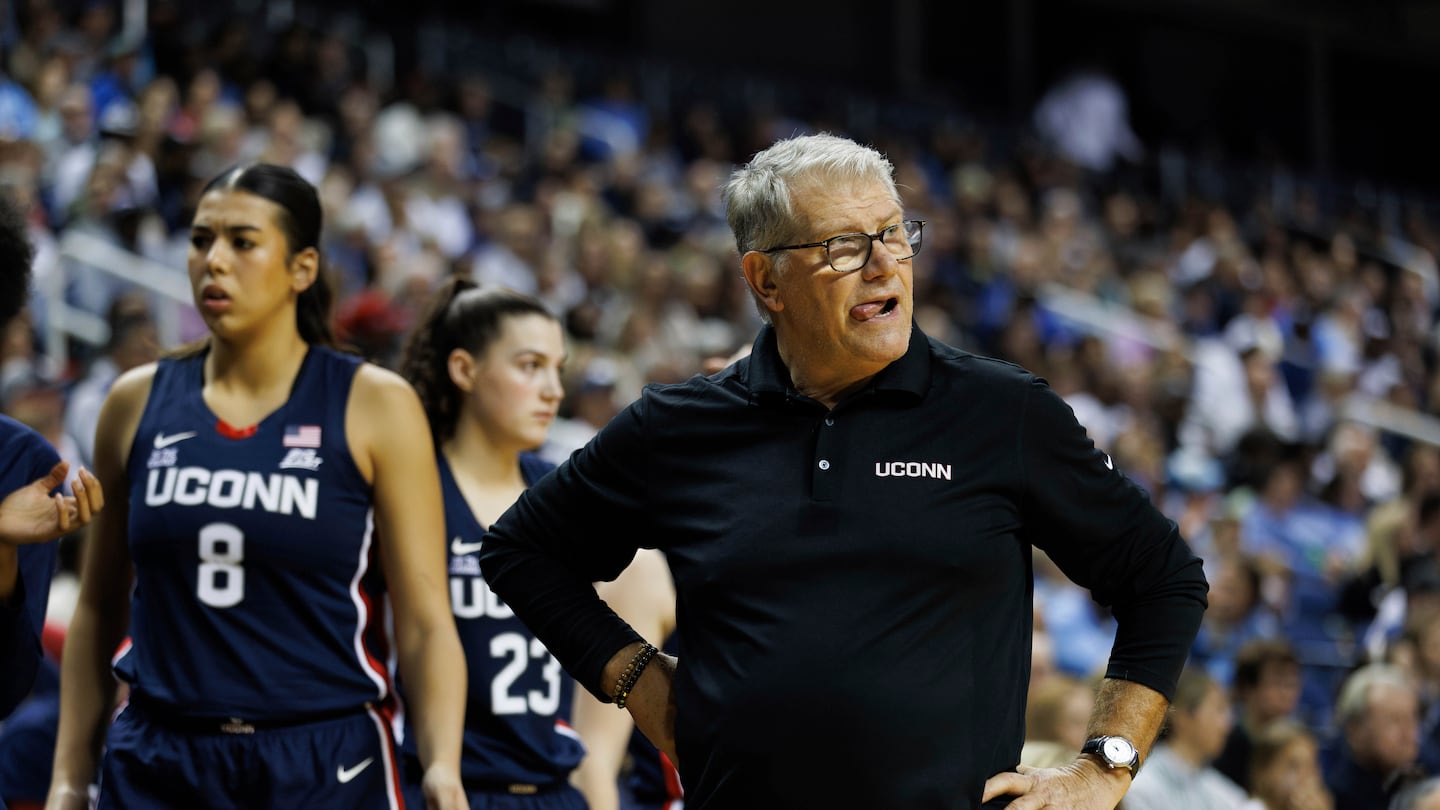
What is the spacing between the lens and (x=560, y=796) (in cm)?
365

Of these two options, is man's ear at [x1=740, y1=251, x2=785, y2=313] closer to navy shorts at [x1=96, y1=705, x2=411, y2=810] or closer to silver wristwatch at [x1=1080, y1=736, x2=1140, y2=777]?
silver wristwatch at [x1=1080, y1=736, x2=1140, y2=777]

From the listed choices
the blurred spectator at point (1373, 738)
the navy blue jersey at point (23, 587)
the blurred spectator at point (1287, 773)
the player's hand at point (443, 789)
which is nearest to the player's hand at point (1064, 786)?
the player's hand at point (443, 789)

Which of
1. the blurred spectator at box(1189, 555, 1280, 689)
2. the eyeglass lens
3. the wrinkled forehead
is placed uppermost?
the wrinkled forehead

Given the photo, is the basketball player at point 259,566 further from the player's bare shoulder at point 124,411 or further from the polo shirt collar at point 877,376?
the polo shirt collar at point 877,376

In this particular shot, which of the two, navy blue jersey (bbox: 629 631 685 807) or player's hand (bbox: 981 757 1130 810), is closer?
player's hand (bbox: 981 757 1130 810)

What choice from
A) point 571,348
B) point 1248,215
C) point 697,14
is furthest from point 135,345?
point 1248,215

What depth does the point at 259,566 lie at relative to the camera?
3227 mm

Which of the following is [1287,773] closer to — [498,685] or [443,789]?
[498,685]

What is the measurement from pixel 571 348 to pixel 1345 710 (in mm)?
4322

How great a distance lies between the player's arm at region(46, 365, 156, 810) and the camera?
11.2 ft

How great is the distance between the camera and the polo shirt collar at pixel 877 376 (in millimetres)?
2561

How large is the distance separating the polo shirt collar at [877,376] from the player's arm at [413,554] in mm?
938

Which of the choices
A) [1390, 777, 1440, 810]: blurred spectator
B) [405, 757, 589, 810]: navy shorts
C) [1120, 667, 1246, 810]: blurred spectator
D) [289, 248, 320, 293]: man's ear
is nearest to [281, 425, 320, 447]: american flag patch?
[289, 248, 320, 293]: man's ear

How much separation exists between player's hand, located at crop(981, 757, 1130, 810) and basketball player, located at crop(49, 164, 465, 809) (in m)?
1.19
